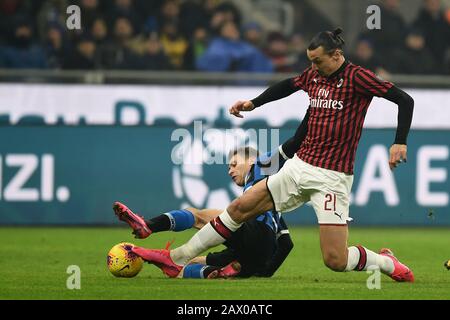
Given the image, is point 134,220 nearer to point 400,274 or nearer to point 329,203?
point 329,203

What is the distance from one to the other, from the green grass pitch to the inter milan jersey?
437 millimetres

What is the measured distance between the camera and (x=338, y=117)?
869 centimetres

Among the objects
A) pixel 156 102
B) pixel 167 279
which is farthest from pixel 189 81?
pixel 167 279

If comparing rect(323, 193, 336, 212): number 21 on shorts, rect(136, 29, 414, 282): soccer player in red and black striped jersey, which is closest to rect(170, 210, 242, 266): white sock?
rect(136, 29, 414, 282): soccer player in red and black striped jersey

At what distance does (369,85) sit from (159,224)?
2.04 m

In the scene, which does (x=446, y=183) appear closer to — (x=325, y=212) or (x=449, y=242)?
(x=449, y=242)

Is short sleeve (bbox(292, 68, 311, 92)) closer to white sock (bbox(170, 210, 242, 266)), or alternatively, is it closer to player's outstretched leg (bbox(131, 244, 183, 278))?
white sock (bbox(170, 210, 242, 266))

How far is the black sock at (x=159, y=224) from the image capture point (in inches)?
354

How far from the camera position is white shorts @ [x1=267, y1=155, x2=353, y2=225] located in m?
8.63

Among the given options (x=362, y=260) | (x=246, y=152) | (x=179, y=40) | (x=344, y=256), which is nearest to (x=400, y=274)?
(x=362, y=260)

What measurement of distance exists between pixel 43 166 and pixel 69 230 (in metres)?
0.90

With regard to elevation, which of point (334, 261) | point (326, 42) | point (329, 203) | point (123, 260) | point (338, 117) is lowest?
point (123, 260)

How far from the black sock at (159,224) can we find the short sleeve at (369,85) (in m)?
1.90

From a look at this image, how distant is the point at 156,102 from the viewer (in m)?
15.1
